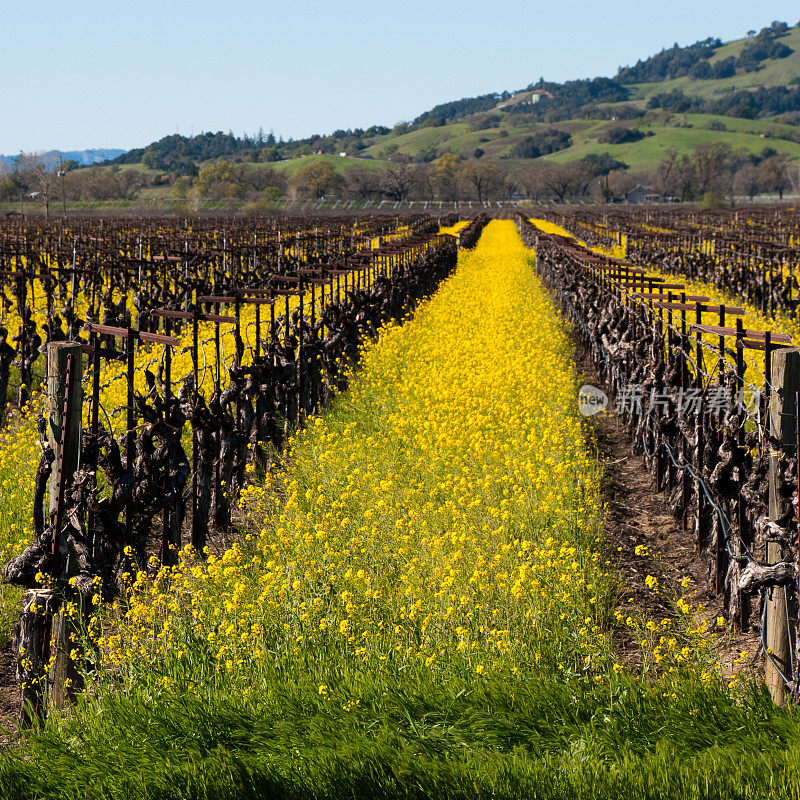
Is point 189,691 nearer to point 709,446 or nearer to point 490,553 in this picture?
point 490,553

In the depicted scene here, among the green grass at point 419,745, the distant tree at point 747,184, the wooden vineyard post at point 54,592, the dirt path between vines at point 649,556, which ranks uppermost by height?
the distant tree at point 747,184

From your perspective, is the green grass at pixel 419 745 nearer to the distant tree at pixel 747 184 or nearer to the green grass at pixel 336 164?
the distant tree at pixel 747 184

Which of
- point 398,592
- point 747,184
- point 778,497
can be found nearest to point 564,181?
point 747,184

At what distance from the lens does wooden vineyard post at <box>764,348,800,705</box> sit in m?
4.93

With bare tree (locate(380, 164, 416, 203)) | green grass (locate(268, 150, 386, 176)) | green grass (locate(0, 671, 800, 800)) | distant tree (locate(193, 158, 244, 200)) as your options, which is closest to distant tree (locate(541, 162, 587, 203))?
bare tree (locate(380, 164, 416, 203))

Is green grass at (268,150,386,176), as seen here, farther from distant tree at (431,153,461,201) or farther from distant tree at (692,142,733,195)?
distant tree at (692,142,733,195)

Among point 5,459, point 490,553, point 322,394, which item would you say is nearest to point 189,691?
point 490,553

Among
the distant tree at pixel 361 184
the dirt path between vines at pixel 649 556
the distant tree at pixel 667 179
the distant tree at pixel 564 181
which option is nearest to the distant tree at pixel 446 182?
the distant tree at pixel 361 184

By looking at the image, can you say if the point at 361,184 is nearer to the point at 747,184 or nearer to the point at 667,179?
the point at 667,179

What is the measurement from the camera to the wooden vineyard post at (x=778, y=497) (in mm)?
4926

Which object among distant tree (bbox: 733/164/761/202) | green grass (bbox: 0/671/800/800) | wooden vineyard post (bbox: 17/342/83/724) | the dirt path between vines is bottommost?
the dirt path between vines

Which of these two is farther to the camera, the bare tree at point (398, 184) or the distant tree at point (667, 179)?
the distant tree at point (667, 179)

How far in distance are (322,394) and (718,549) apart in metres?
7.33

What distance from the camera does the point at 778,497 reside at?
506cm
